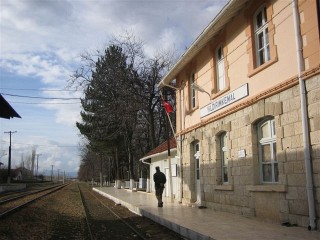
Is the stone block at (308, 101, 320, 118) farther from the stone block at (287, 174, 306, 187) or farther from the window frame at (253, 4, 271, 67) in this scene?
the window frame at (253, 4, 271, 67)

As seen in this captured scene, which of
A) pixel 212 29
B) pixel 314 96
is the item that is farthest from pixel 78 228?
pixel 314 96

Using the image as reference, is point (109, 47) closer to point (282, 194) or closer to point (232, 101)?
point (232, 101)

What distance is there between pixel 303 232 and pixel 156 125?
34.8 m

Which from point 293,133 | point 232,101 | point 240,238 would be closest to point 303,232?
point 240,238

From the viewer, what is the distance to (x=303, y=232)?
9.30m

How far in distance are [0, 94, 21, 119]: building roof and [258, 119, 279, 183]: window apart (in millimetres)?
7519

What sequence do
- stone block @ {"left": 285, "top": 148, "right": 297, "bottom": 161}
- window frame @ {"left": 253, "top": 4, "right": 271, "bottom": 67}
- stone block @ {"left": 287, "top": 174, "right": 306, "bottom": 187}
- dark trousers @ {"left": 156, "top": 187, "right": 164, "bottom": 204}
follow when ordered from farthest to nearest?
dark trousers @ {"left": 156, "top": 187, "right": 164, "bottom": 204} → window frame @ {"left": 253, "top": 4, "right": 271, "bottom": 67} → stone block @ {"left": 285, "top": 148, "right": 297, "bottom": 161} → stone block @ {"left": 287, "top": 174, "right": 306, "bottom": 187}

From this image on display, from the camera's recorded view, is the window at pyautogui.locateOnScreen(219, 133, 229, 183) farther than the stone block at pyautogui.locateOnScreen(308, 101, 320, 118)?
Yes

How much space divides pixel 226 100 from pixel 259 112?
2.58 metres

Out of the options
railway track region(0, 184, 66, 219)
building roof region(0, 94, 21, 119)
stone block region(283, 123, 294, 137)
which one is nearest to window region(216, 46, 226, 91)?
stone block region(283, 123, 294, 137)

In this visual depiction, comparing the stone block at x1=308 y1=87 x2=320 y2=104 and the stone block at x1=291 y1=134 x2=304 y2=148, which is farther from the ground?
the stone block at x1=308 y1=87 x2=320 y2=104

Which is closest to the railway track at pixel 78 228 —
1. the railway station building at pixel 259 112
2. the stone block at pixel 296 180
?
the railway station building at pixel 259 112

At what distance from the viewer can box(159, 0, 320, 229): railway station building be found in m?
9.80

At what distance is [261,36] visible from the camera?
12516mm
